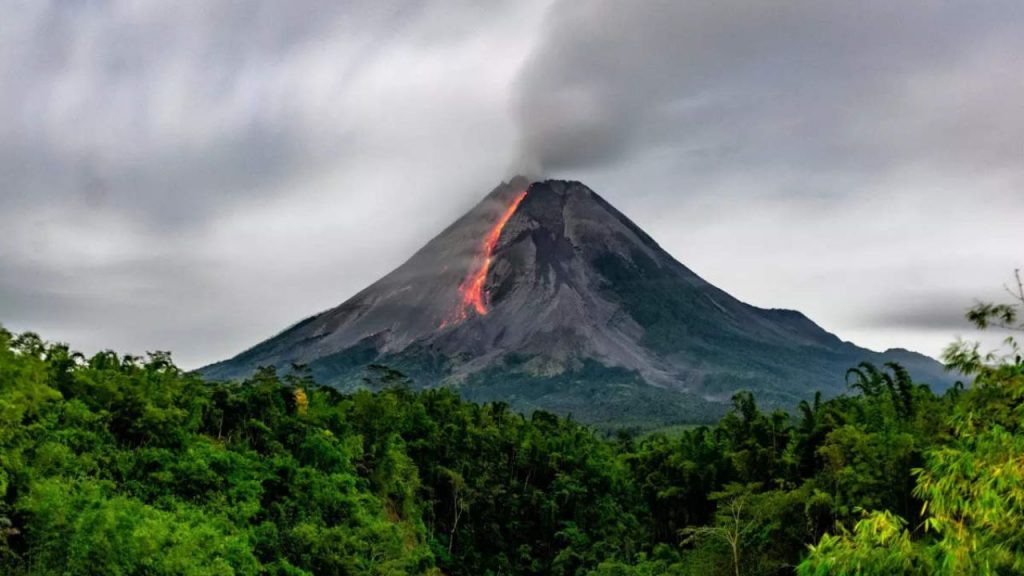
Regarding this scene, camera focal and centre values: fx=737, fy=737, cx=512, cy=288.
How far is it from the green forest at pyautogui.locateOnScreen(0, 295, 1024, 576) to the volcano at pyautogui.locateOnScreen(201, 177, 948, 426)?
97001 millimetres

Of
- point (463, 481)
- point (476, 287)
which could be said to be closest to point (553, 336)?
point (476, 287)

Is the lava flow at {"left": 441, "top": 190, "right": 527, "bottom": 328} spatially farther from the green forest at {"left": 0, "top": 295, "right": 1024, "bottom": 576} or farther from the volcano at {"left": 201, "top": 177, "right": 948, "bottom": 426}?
the green forest at {"left": 0, "top": 295, "right": 1024, "bottom": 576}

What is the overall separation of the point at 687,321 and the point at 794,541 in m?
167

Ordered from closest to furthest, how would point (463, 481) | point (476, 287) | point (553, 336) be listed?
point (463, 481) < point (553, 336) < point (476, 287)

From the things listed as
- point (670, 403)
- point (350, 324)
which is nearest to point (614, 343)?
point (670, 403)

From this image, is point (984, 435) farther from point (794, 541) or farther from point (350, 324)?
point (350, 324)

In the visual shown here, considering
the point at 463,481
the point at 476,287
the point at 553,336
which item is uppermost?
the point at 476,287

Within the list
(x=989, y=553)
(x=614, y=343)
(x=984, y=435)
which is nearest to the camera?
(x=989, y=553)

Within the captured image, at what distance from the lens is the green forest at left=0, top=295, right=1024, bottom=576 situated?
7496 millimetres

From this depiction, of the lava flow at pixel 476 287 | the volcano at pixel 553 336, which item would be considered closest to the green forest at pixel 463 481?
the volcano at pixel 553 336

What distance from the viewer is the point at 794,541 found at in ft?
72.8

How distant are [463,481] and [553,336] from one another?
437 feet

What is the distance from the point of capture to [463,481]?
34.2 meters

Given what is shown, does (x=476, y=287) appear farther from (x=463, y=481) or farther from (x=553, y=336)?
(x=463, y=481)
